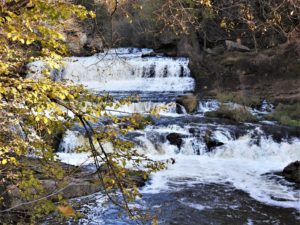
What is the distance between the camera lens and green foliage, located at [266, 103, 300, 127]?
631 inches

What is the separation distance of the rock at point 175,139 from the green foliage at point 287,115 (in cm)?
506

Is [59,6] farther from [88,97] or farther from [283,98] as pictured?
[283,98]

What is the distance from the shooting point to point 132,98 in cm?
347

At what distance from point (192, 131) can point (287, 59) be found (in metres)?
10.8

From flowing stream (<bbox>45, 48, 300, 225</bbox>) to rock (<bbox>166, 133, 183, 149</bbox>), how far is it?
32 mm

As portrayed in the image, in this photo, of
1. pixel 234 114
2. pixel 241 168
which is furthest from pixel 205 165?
pixel 234 114

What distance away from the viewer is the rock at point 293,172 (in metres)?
10.2

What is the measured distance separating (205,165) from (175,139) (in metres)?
1.67

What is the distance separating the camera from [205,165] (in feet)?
39.1

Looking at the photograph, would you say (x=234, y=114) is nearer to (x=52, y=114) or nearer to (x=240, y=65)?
(x=240, y=65)

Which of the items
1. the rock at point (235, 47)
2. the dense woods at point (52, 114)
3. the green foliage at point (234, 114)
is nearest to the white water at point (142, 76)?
the rock at point (235, 47)

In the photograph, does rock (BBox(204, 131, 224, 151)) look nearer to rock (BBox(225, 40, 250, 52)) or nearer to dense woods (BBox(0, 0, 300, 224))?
dense woods (BBox(0, 0, 300, 224))

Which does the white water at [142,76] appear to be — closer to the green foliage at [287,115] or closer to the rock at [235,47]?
the rock at [235,47]

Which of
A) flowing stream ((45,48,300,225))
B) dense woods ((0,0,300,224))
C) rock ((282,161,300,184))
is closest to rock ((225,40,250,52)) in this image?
flowing stream ((45,48,300,225))
